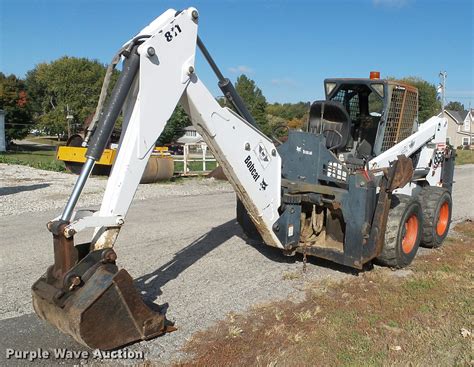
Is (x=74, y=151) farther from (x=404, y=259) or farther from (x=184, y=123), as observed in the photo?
(x=184, y=123)

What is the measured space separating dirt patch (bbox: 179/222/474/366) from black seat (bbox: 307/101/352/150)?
5.92ft

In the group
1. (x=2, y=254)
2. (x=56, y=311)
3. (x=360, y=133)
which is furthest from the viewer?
(x=360, y=133)

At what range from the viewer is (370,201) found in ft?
18.5

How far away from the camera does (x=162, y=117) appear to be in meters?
4.30

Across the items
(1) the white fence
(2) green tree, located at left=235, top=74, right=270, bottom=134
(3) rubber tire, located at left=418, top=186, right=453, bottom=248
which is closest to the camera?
(3) rubber tire, located at left=418, top=186, right=453, bottom=248

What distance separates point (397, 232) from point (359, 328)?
1840 millimetres

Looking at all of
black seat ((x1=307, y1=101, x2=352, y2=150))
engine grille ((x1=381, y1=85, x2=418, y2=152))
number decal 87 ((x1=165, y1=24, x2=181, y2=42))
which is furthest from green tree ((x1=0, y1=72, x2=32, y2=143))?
number decal 87 ((x1=165, y1=24, x2=181, y2=42))

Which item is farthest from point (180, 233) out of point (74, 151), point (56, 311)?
point (74, 151)

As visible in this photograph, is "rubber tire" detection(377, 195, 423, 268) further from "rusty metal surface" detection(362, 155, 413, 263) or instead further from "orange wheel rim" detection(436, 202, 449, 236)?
"orange wheel rim" detection(436, 202, 449, 236)

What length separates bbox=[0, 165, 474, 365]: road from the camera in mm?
4379

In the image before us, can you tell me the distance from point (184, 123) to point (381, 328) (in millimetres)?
47129

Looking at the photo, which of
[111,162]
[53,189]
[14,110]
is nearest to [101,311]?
[53,189]

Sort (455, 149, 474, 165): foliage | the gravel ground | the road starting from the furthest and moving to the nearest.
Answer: (455, 149, 474, 165): foliage < the gravel ground < the road

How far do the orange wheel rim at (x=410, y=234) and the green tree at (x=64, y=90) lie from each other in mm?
54190
